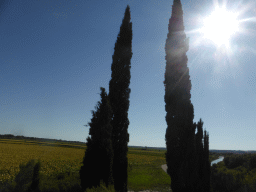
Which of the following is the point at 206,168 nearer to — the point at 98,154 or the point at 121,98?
the point at 121,98

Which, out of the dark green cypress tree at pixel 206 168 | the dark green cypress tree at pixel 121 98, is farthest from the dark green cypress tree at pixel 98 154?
the dark green cypress tree at pixel 206 168

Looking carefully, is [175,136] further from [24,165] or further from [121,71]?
[24,165]

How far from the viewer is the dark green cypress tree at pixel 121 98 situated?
12820 millimetres

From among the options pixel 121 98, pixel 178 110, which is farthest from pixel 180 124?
pixel 121 98

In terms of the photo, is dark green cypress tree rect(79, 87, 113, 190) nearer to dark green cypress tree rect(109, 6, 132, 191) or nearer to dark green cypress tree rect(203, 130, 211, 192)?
dark green cypress tree rect(109, 6, 132, 191)

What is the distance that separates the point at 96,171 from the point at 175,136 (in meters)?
7.88

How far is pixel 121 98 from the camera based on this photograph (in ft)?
46.9

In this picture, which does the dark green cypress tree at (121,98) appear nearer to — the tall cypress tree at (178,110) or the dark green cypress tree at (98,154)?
the tall cypress tree at (178,110)

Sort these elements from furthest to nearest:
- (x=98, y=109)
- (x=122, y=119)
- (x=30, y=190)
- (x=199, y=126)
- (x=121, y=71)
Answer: (x=199, y=126) < (x=121, y=71) < (x=122, y=119) < (x=98, y=109) < (x=30, y=190)

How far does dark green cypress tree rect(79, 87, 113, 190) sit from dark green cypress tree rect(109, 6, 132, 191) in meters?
4.41

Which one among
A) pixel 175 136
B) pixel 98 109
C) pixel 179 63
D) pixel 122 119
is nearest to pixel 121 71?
pixel 122 119

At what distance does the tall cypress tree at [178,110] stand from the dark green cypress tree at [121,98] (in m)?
3.78

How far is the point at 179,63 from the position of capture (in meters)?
15.1

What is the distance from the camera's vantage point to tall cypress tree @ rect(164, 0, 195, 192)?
497 inches
